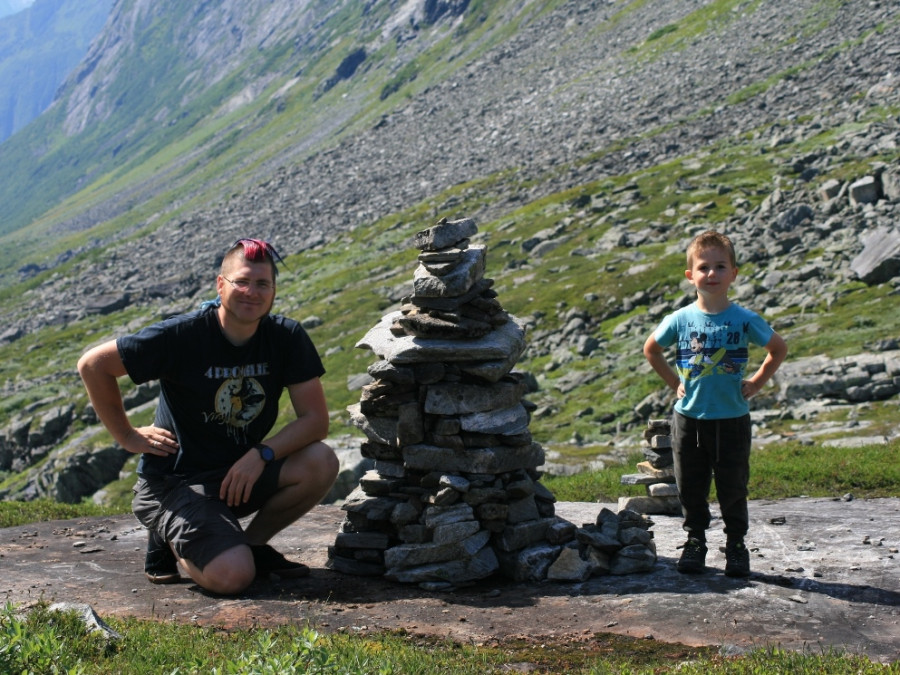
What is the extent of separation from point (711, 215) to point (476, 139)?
159 feet

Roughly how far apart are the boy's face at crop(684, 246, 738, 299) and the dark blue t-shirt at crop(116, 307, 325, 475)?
417cm

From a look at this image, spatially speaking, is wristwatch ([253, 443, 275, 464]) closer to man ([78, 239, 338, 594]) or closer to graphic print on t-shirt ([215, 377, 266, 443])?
man ([78, 239, 338, 594])

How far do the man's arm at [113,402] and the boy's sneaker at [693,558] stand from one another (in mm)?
5698

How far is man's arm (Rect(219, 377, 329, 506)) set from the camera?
32.0ft

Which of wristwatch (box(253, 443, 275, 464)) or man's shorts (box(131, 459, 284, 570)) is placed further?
wristwatch (box(253, 443, 275, 464))

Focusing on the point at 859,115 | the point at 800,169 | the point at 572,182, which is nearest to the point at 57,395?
the point at 572,182

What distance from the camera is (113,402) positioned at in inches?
389

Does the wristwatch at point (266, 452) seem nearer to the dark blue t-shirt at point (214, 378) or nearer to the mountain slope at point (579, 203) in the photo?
the dark blue t-shirt at point (214, 378)

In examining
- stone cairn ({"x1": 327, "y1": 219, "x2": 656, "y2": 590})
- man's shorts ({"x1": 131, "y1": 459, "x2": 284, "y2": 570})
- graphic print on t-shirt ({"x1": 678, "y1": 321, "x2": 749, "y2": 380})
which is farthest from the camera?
stone cairn ({"x1": 327, "y1": 219, "x2": 656, "y2": 590})

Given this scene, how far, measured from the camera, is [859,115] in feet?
160

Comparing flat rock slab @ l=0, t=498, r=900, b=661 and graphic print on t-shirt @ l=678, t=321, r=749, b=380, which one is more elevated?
graphic print on t-shirt @ l=678, t=321, r=749, b=380

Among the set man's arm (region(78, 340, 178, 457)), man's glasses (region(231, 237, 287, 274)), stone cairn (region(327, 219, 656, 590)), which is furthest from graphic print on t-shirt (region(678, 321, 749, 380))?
man's arm (region(78, 340, 178, 457))

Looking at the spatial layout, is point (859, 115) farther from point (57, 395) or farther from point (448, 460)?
point (57, 395)

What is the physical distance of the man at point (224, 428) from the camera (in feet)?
31.3
